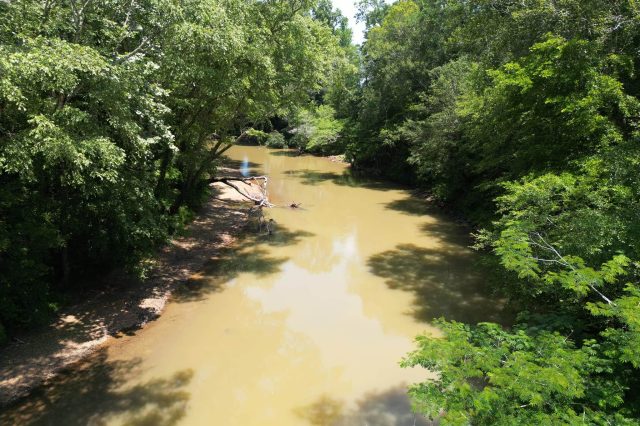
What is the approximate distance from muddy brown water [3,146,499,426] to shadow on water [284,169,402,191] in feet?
32.5

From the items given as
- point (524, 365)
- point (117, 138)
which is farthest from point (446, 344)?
point (117, 138)

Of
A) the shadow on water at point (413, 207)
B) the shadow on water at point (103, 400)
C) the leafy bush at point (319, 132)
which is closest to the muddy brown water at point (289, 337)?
the shadow on water at point (103, 400)

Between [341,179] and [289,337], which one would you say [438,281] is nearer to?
[289,337]

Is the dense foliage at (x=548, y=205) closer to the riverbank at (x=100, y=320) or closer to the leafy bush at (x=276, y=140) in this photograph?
the riverbank at (x=100, y=320)

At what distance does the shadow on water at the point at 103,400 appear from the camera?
711 cm

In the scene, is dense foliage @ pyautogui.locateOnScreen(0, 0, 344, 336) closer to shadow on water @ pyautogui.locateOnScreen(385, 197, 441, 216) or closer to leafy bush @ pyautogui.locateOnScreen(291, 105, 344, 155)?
shadow on water @ pyautogui.locateOnScreen(385, 197, 441, 216)

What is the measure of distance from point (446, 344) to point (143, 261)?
8.73 meters

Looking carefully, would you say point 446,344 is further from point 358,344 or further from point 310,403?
point 358,344

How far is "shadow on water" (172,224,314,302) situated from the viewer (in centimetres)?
1216

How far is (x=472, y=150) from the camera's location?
58.2 ft

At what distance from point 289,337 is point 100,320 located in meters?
4.47

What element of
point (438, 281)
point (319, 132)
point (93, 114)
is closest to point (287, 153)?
point (319, 132)

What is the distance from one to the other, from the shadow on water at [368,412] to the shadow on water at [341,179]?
2038 centimetres

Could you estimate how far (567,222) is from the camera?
745 centimetres
